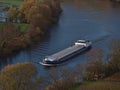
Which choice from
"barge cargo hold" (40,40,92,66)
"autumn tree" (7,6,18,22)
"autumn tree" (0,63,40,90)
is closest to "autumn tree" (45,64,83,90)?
"autumn tree" (0,63,40,90)

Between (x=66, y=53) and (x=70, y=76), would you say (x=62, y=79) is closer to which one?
(x=70, y=76)

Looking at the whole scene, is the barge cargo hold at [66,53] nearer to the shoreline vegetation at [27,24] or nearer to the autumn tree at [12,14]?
the shoreline vegetation at [27,24]

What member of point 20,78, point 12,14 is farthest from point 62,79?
point 12,14

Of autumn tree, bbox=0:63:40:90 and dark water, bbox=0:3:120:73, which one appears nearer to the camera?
autumn tree, bbox=0:63:40:90

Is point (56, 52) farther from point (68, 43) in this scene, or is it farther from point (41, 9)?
point (41, 9)

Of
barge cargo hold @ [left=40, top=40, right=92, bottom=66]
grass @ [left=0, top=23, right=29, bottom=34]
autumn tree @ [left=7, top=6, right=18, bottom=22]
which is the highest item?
autumn tree @ [left=7, top=6, right=18, bottom=22]

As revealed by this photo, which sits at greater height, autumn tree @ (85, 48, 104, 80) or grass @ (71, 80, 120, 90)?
→ autumn tree @ (85, 48, 104, 80)

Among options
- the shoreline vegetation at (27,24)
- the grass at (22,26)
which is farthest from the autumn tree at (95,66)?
the grass at (22,26)

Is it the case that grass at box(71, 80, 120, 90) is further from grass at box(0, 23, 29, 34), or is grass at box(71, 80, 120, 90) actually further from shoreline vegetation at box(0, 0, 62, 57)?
grass at box(0, 23, 29, 34)
